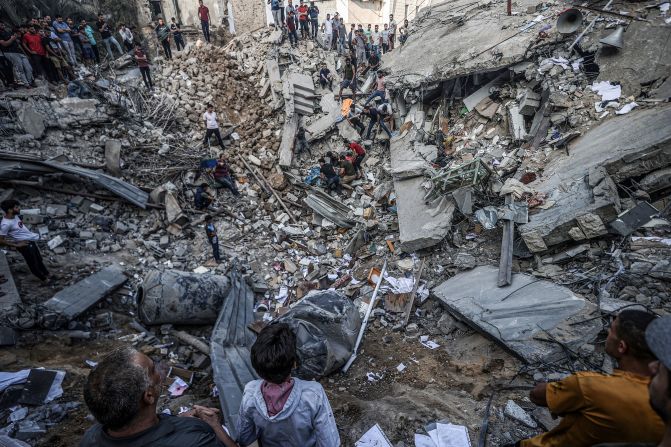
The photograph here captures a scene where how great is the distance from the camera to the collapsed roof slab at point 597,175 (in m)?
4.22

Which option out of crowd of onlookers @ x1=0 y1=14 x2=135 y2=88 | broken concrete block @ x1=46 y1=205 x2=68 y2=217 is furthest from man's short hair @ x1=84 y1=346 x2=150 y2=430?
crowd of onlookers @ x1=0 y1=14 x2=135 y2=88

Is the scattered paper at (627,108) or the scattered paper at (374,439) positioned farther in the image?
the scattered paper at (627,108)

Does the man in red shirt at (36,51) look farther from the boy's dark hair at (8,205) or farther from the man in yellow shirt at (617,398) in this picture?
the man in yellow shirt at (617,398)

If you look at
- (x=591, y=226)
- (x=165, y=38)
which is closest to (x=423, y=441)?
(x=591, y=226)

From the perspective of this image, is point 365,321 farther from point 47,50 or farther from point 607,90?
point 47,50

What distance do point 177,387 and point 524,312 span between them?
3.90 meters

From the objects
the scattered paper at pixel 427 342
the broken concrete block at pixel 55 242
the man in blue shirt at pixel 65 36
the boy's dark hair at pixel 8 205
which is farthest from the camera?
the man in blue shirt at pixel 65 36

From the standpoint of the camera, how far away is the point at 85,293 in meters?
4.43

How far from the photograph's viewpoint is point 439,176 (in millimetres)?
5867

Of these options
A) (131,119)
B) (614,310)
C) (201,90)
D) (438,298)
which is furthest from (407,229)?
(201,90)

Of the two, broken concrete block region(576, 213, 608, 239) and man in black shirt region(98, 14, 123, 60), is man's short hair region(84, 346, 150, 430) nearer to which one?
broken concrete block region(576, 213, 608, 239)

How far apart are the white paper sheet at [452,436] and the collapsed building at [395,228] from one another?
0.10 metres

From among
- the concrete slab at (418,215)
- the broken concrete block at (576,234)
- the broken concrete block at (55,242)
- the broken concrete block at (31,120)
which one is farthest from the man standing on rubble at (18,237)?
the broken concrete block at (576,234)

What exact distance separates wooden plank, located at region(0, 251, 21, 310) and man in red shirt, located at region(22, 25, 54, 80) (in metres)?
6.45
